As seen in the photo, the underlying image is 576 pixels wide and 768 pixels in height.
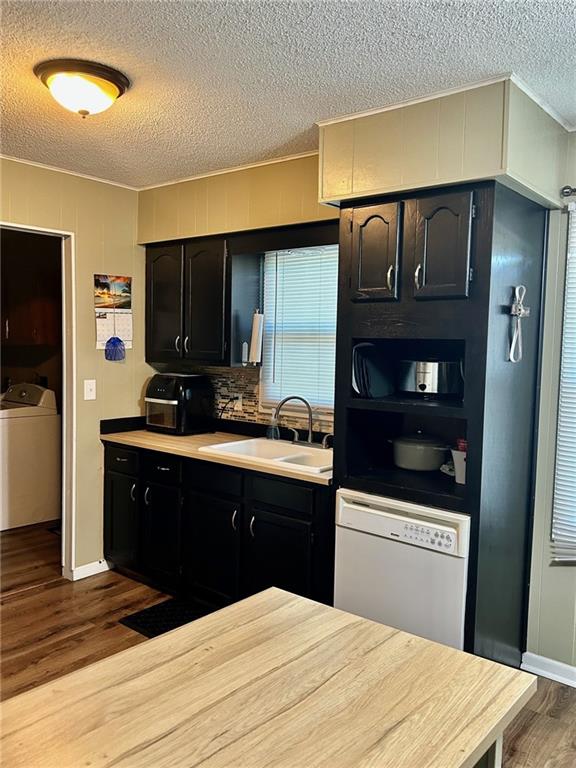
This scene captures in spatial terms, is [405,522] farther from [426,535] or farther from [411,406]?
[411,406]

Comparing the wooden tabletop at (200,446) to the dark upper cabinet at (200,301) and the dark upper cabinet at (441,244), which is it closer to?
the dark upper cabinet at (200,301)

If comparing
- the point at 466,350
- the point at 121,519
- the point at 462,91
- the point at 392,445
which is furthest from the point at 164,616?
the point at 462,91

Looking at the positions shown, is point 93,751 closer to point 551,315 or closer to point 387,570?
point 387,570

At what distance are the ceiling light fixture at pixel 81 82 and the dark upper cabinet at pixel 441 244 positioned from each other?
3.96ft

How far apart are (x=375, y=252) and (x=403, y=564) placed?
1292mm

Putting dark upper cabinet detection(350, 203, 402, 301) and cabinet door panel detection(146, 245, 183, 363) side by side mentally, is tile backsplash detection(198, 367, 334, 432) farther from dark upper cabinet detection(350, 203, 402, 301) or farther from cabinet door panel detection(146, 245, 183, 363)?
dark upper cabinet detection(350, 203, 402, 301)

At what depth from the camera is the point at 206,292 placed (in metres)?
3.67

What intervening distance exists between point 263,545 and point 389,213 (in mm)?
1664

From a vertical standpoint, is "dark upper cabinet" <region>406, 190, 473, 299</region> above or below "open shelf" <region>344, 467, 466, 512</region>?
above

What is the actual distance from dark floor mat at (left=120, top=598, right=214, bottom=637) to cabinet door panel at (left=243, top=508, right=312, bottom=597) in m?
0.41

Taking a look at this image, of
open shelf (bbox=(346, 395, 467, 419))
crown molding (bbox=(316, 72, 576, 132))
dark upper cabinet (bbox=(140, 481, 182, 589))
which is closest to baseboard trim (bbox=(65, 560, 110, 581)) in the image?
dark upper cabinet (bbox=(140, 481, 182, 589))

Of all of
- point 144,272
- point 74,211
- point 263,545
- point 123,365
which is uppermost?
point 74,211

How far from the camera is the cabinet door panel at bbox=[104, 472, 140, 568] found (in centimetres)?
371

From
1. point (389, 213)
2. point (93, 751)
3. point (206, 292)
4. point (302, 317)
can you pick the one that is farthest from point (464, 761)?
point (206, 292)
